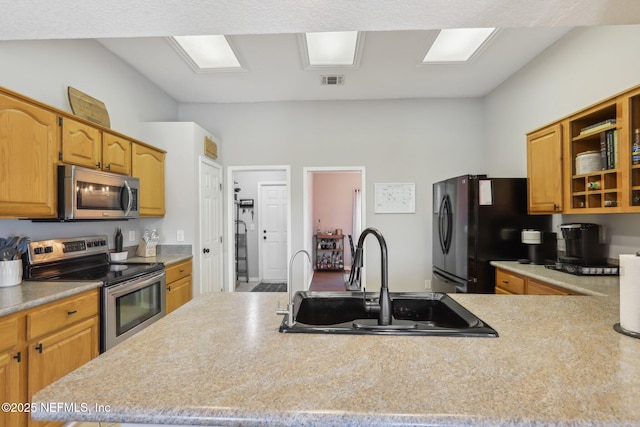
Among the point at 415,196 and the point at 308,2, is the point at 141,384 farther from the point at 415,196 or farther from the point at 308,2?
the point at 415,196

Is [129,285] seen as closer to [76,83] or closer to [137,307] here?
[137,307]

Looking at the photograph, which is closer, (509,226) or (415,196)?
(509,226)

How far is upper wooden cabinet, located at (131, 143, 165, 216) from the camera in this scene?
3.03 meters

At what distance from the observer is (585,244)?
91.9 inches

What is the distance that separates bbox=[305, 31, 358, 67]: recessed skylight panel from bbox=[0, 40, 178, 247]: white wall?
1937 mm

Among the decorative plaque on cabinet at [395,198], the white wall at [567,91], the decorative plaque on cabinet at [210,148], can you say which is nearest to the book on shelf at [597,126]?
the white wall at [567,91]

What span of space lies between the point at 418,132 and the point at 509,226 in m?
1.91

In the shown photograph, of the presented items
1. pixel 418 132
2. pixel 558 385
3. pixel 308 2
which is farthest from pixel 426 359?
pixel 418 132

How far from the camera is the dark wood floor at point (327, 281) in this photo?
5562mm

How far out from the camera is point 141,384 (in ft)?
2.51

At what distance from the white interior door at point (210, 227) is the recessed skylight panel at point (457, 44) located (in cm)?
283

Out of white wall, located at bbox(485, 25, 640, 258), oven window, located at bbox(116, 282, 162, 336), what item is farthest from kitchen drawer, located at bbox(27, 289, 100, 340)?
white wall, located at bbox(485, 25, 640, 258)

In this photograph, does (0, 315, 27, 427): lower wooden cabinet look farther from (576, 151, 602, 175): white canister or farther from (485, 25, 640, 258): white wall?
(485, 25, 640, 258): white wall

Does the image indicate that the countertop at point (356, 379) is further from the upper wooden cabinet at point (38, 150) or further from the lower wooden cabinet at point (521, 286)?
the upper wooden cabinet at point (38, 150)
